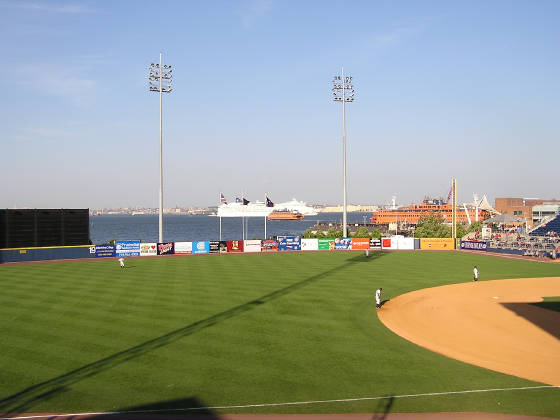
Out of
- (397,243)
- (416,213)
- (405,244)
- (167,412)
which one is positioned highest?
(416,213)

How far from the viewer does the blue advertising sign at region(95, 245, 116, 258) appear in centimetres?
5197

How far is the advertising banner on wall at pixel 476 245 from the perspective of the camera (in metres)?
57.2

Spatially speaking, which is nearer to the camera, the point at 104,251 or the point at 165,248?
the point at 104,251

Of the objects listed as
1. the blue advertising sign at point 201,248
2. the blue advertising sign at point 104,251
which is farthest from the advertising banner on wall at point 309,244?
the blue advertising sign at point 104,251

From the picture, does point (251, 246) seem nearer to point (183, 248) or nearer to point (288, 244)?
point (288, 244)

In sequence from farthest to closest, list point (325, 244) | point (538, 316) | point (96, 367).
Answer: point (325, 244), point (538, 316), point (96, 367)

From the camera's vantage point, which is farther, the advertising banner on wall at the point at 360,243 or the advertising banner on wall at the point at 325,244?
the advertising banner on wall at the point at 360,243

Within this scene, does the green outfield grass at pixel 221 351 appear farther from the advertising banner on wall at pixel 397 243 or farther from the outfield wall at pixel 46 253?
the advertising banner on wall at pixel 397 243

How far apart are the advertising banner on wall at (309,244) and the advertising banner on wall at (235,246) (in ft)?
26.9

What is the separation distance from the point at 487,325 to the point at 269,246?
39815 mm

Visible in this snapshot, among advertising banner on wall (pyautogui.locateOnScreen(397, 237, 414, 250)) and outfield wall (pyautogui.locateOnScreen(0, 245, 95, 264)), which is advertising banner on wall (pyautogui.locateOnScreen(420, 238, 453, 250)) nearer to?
advertising banner on wall (pyautogui.locateOnScreen(397, 237, 414, 250))

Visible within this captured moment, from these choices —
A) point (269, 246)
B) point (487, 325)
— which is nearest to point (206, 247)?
point (269, 246)

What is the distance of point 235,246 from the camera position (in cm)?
5794

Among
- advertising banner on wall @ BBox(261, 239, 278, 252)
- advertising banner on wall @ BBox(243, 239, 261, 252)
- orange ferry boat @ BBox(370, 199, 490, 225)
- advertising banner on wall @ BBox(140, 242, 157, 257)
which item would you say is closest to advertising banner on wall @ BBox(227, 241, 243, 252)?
advertising banner on wall @ BBox(243, 239, 261, 252)
